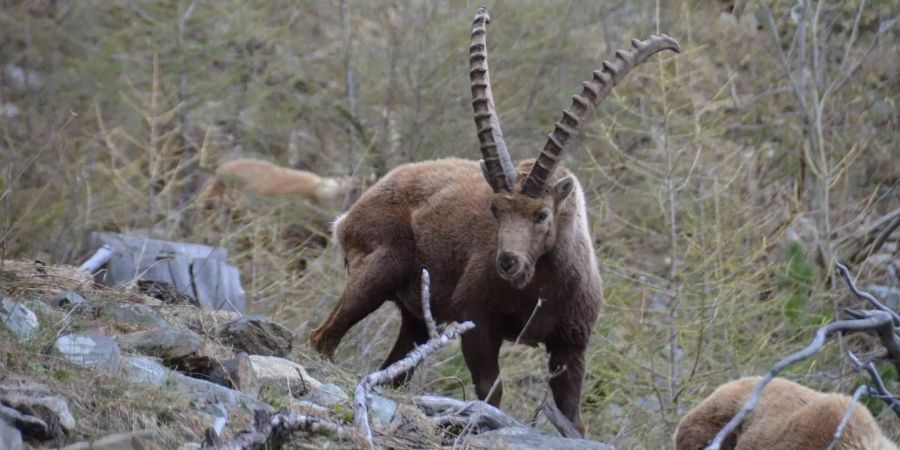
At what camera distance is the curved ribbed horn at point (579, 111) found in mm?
7844

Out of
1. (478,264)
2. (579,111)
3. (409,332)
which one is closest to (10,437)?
(478,264)

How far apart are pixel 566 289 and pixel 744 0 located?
27.1ft

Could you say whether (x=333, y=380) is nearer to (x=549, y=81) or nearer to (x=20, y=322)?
(x=20, y=322)

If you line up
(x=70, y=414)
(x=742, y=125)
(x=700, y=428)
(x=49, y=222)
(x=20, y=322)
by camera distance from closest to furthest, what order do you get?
1. (x=70, y=414)
2. (x=20, y=322)
3. (x=700, y=428)
4. (x=49, y=222)
5. (x=742, y=125)

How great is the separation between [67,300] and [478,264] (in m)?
2.74

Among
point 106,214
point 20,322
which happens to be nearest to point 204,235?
point 106,214

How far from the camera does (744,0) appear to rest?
15.1 metres

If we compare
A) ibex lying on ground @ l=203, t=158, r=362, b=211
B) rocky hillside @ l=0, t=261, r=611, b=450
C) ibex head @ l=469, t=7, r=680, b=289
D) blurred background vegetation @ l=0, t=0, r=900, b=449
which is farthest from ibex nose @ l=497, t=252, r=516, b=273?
ibex lying on ground @ l=203, t=158, r=362, b=211

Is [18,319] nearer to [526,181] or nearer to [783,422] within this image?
[526,181]

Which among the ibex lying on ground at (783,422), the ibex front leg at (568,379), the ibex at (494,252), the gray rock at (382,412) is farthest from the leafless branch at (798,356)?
the ibex front leg at (568,379)

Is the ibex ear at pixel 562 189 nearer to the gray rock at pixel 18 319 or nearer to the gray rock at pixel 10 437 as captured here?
the gray rock at pixel 18 319

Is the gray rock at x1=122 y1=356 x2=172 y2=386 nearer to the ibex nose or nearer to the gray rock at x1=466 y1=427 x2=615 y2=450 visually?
the gray rock at x1=466 y1=427 x2=615 y2=450

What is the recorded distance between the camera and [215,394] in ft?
18.0

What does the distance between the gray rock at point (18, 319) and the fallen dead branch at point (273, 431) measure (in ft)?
4.37
